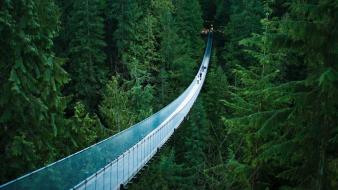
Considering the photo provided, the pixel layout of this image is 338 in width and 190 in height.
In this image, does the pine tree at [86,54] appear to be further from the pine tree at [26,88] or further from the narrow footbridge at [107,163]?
the pine tree at [26,88]

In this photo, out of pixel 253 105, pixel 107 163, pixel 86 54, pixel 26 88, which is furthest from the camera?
pixel 86 54

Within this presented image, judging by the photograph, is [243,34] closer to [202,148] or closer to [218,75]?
[218,75]

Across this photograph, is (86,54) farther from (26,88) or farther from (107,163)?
(107,163)

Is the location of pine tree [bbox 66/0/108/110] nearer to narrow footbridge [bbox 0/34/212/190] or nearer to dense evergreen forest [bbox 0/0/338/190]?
dense evergreen forest [bbox 0/0/338/190]

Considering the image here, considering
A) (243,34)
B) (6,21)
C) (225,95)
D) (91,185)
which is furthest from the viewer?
(243,34)

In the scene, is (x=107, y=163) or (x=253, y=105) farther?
(x=253, y=105)

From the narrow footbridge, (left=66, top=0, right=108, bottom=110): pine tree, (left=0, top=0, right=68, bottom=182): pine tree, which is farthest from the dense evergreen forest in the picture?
(left=66, top=0, right=108, bottom=110): pine tree

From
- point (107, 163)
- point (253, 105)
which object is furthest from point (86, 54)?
point (107, 163)

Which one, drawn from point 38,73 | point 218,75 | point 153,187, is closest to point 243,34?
point 218,75
